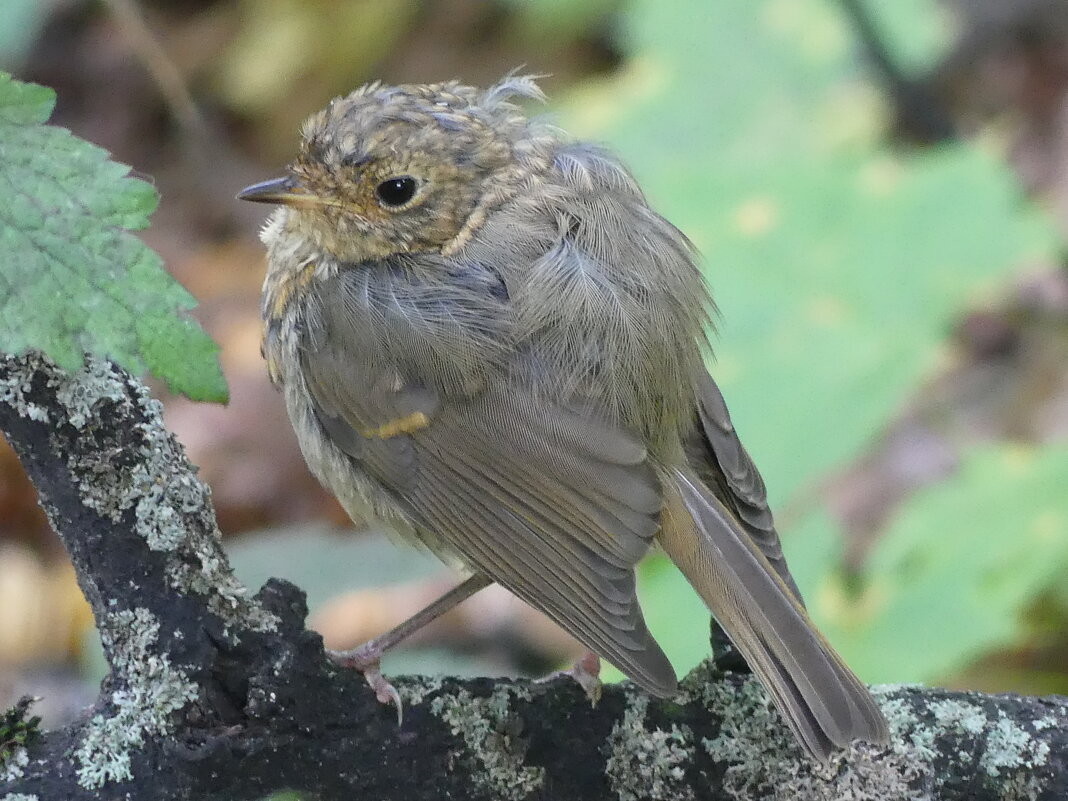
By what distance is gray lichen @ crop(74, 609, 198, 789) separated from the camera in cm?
183

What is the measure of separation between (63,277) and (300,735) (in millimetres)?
761

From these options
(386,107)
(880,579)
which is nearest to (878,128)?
(880,579)

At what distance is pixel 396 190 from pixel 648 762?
126 cm

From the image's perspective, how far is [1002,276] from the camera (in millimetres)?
3668

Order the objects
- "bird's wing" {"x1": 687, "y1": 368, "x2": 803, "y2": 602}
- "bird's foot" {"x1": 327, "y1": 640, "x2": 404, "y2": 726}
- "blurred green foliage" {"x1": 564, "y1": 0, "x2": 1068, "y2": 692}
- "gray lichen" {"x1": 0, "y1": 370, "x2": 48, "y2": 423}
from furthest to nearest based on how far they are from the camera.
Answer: "blurred green foliage" {"x1": 564, "y1": 0, "x2": 1068, "y2": 692}, "bird's wing" {"x1": 687, "y1": 368, "x2": 803, "y2": 602}, "bird's foot" {"x1": 327, "y1": 640, "x2": 404, "y2": 726}, "gray lichen" {"x1": 0, "y1": 370, "x2": 48, "y2": 423}

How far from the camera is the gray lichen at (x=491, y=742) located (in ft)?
6.80

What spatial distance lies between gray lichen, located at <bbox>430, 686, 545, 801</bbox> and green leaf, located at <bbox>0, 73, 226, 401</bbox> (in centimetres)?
76

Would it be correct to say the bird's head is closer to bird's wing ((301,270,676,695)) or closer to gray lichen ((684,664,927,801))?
bird's wing ((301,270,676,695))

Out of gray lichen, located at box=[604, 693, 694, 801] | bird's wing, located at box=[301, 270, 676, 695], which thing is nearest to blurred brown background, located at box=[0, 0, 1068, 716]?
bird's wing, located at box=[301, 270, 676, 695]

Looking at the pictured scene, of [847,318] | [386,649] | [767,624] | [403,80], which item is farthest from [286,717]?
[403,80]

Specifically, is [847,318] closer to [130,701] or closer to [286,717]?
[286,717]

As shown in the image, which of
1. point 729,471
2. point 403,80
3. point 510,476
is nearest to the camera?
point 510,476

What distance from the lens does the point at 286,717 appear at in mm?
1916

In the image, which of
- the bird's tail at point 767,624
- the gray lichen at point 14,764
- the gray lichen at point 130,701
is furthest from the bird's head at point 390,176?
the gray lichen at point 14,764
